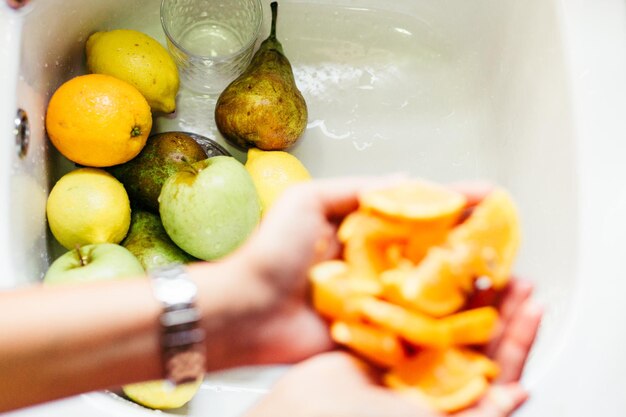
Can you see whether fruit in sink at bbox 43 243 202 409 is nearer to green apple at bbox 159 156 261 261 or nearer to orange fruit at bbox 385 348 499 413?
green apple at bbox 159 156 261 261

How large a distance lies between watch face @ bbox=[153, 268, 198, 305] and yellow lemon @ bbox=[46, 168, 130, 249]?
0.96ft

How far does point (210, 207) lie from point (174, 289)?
0.25 m

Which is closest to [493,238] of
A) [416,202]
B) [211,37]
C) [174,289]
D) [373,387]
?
[416,202]

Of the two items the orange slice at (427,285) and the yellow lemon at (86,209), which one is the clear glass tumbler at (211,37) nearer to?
the yellow lemon at (86,209)

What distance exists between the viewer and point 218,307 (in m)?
0.63

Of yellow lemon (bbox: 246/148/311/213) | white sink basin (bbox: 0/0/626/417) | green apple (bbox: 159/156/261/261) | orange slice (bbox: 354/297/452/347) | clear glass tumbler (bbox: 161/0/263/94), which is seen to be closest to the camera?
orange slice (bbox: 354/297/452/347)

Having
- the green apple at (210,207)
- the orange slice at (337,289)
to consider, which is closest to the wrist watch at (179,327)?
the orange slice at (337,289)

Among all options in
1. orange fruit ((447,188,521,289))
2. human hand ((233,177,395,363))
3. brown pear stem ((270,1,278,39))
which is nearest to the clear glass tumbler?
brown pear stem ((270,1,278,39))

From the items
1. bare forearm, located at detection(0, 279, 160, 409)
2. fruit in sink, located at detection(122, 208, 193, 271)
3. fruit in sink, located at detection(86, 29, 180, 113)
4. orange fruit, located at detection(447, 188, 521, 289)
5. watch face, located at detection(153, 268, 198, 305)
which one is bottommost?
fruit in sink, located at detection(122, 208, 193, 271)

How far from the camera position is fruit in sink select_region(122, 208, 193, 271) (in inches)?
36.2

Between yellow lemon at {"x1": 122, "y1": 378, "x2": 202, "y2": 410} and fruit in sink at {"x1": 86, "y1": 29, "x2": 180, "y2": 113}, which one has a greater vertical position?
fruit in sink at {"x1": 86, "y1": 29, "x2": 180, "y2": 113}

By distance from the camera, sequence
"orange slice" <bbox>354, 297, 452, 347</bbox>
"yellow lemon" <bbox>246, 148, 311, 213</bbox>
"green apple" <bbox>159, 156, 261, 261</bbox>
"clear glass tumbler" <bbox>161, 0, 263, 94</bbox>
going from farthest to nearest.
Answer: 1. "clear glass tumbler" <bbox>161, 0, 263, 94</bbox>
2. "yellow lemon" <bbox>246, 148, 311, 213</bbox>
3. "green apple" <bbox>159, 156, 261, 261</bbox>
4. "orange slice" <bbox>354, 297, 452, 347</bbox>

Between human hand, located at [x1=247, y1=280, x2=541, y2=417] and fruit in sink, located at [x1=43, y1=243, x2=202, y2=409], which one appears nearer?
human hand, located at [x1=247, y1=280, x2=541, y2=417]

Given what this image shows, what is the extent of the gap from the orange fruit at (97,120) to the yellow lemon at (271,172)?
0.60 feet
